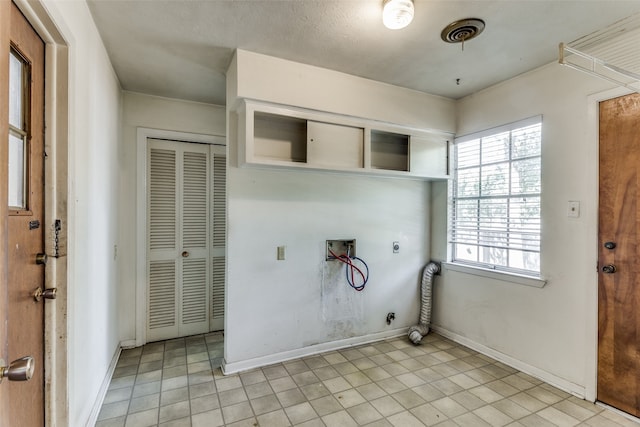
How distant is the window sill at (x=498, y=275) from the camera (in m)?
2.55

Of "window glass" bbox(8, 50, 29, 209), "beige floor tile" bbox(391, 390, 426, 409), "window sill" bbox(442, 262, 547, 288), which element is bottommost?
"beige floor tile" bbox(391, 390, 426, 409)

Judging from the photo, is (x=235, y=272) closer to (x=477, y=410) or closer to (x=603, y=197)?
(x=477, y=410)

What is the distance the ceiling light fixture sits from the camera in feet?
5.55

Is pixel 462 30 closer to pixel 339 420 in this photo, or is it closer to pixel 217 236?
pixel 339 420

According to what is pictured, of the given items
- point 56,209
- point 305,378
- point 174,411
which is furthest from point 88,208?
point 305,378

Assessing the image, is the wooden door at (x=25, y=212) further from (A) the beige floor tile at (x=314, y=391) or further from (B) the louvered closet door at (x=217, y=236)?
(B) the louvered closet door at (x=217, y=236)

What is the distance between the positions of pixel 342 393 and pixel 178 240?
88.6 inches

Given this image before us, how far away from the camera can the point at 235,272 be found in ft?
8.52

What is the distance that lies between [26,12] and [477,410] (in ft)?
10.6

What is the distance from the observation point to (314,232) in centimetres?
294

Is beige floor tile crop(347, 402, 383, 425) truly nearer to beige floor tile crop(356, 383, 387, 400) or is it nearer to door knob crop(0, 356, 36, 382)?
beige floor tile crop(356, 383, 387, 400)

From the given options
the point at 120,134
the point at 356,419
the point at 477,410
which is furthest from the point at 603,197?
the point at 120,134

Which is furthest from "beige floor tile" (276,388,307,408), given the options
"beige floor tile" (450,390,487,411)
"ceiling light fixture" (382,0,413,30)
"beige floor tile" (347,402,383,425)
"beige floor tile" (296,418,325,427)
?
"ceiling light fixture" (382,0,413,30)

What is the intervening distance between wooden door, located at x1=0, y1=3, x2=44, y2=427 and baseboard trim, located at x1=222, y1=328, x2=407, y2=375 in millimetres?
1344
